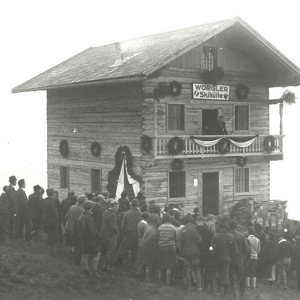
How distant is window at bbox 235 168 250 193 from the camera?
28.5 m

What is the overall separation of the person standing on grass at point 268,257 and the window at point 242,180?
37.0ft

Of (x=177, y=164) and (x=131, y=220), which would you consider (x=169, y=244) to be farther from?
(x=177, y=164)

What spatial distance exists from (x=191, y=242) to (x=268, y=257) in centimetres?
335

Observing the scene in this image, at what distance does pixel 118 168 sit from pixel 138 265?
10.4 metres

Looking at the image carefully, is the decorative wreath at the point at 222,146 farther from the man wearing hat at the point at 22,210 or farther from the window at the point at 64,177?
the man wearing hat at the point at 22,210

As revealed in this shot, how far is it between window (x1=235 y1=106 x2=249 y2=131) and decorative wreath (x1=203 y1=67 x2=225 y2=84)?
2454 millimetres

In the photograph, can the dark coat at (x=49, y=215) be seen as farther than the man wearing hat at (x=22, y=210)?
No

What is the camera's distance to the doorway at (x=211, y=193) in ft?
89.9

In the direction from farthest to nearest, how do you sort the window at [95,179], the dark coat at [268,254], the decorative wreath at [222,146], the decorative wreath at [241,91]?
1. the window at [95,179]
2. the decorative wreath at [241,91]
3. the decorative wreath at [222,146]
4. the dark coat at [268,254]

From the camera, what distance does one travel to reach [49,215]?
17.6m

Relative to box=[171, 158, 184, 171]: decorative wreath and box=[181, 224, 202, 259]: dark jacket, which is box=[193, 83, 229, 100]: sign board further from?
box=[181, 224, 202, 259]: dark jacket

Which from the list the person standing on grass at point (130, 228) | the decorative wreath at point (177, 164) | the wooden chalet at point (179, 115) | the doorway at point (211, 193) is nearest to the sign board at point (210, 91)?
the wooden chalet at point (179, 115)

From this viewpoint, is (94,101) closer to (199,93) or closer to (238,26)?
(199,93)

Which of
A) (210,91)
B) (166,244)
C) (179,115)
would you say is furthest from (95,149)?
(166,244)
